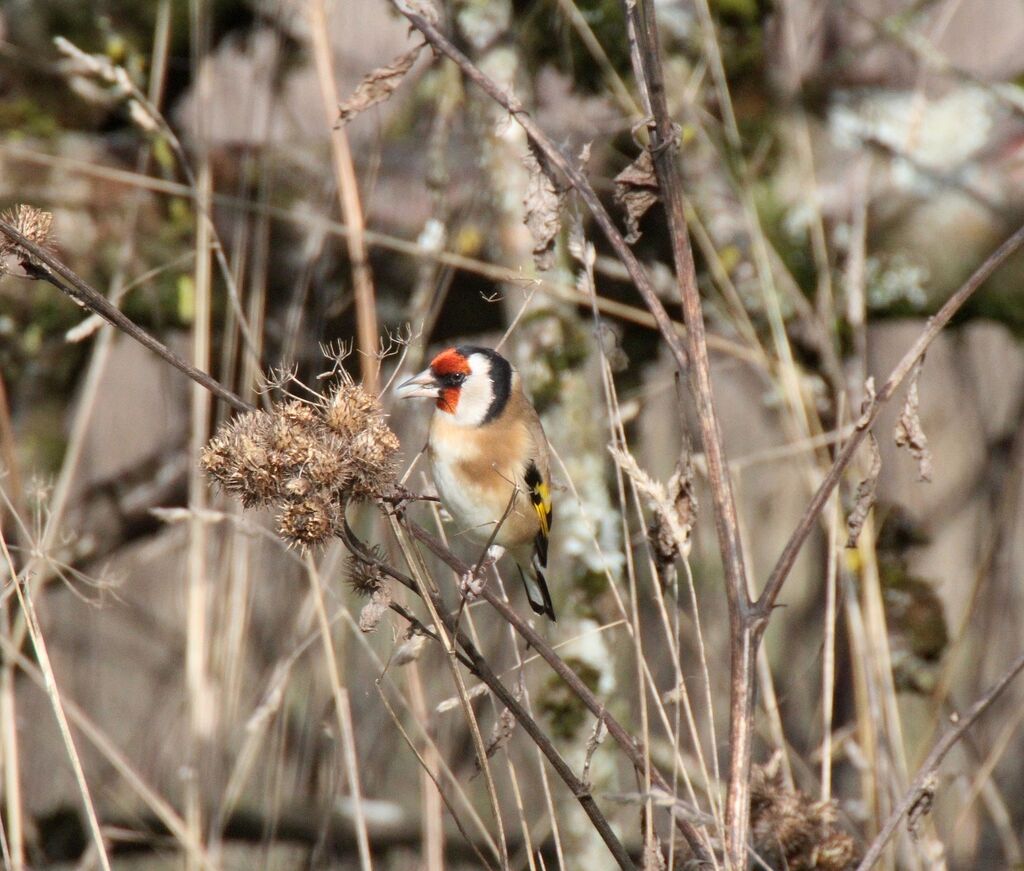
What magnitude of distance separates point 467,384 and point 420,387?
16 cm

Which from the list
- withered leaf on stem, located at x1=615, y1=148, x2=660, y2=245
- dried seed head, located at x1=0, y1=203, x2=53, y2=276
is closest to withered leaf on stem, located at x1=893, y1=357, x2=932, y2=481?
withered leaf on stem, located at x1=615, y1=148, x2=660, y2=245

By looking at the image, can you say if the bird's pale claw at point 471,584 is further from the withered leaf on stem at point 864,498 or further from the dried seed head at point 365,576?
the withered leaf on stem at point 864,498

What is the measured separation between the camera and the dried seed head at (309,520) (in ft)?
3.32

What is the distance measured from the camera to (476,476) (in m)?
2.31

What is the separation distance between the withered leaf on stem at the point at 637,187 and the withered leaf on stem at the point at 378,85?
291 mm

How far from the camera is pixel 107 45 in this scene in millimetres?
2820

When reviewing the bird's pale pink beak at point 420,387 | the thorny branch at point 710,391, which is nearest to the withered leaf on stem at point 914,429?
Result: the thorny branch at point 710,391

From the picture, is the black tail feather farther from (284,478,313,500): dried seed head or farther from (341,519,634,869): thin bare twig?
(284,478,313,500): dried seed head

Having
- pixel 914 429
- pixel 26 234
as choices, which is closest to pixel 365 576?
pixel 26 234

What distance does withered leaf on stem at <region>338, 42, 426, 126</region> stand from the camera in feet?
4.21

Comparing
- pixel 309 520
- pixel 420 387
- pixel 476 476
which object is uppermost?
pixel 420 387

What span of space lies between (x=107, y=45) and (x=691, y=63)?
1.49 metres

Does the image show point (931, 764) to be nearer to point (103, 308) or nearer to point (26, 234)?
point (103, 308)

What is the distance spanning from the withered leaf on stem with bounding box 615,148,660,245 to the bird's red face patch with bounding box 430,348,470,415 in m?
0.99
